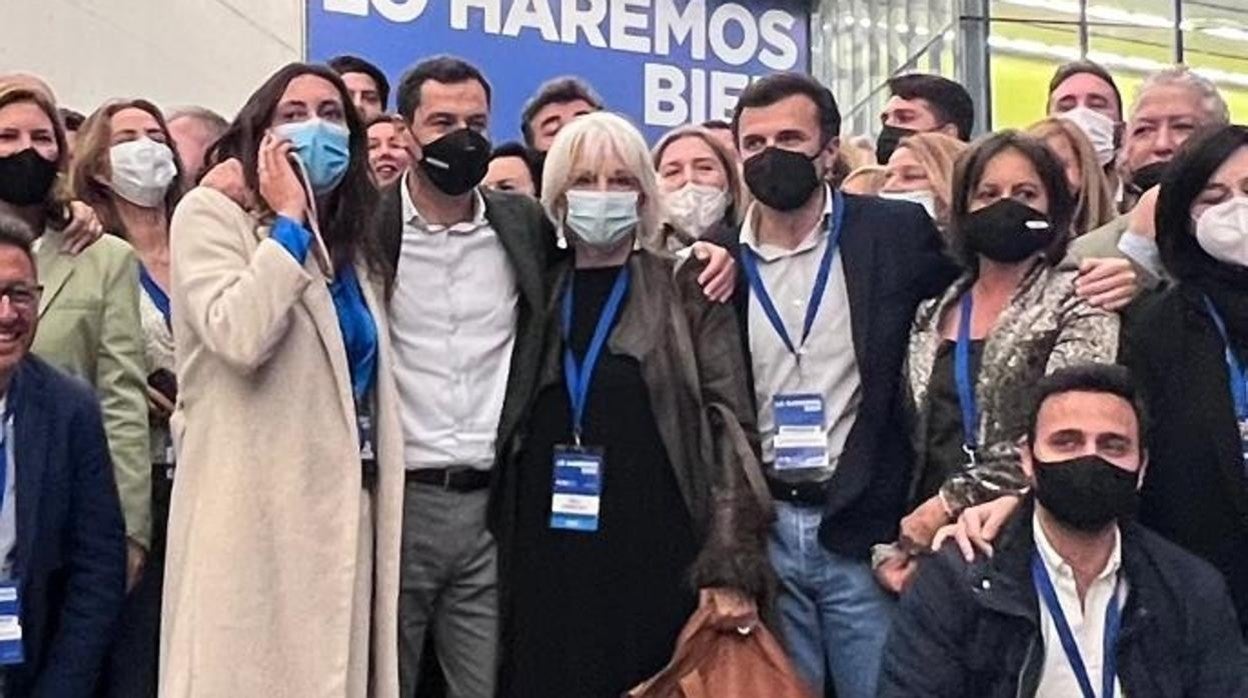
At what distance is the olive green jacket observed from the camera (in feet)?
14.1

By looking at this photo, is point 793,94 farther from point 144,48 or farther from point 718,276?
point 144,48

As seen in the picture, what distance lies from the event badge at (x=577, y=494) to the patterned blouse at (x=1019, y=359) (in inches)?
30.2

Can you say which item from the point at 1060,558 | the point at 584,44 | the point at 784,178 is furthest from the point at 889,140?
the point at 584,44

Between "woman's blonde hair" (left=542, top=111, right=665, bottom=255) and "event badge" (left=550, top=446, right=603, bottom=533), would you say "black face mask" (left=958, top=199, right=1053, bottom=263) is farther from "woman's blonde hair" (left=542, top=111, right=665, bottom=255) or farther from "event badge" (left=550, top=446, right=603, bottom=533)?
"event badge" (left=550, top=446, right=603, bottom=533)

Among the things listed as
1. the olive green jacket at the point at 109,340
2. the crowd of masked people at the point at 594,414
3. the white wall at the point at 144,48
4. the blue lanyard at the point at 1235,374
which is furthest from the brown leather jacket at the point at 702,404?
the white wall at the point at 144,48

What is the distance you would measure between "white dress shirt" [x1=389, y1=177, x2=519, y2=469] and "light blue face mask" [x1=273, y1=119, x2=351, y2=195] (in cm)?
35

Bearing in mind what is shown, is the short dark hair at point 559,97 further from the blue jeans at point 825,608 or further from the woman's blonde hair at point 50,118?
the blue jeans at point 825,608

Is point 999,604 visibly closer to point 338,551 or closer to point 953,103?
point 338,551

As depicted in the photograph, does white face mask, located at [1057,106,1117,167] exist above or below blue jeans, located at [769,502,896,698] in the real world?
above

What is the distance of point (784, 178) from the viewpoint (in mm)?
4383

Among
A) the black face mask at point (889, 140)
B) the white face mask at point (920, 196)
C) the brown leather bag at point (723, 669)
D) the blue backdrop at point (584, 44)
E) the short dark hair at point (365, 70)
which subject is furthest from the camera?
the blue backdrop at point (584, 44)

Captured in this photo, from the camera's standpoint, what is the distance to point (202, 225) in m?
3.96

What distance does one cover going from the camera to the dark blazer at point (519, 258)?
4316 millimetres

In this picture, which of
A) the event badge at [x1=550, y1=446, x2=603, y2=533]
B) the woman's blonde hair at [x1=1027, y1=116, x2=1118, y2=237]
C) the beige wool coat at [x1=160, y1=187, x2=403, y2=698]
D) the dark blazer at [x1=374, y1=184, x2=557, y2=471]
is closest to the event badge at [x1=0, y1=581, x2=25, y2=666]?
the beige wool coat at [x1=160, y1=187, x2=403, y2=698]
